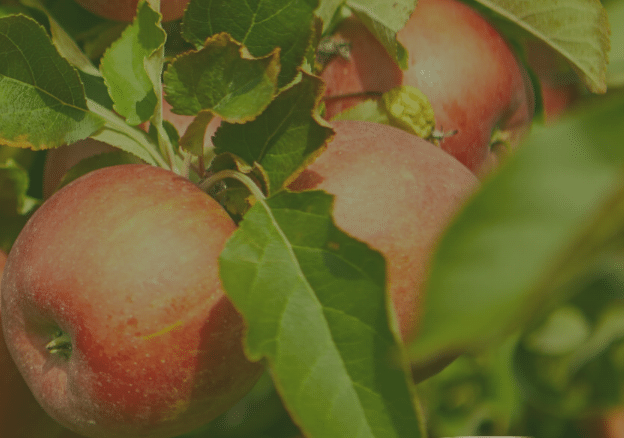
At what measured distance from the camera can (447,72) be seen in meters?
0.93

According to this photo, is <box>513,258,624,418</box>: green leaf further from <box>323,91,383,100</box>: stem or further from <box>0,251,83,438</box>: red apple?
<box>0,251,83,438</box>: red apple

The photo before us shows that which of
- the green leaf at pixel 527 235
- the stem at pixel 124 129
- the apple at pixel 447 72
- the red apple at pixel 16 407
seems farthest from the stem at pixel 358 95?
the green leaf at pixel 527 235

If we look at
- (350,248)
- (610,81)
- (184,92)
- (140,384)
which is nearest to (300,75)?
(184,92)

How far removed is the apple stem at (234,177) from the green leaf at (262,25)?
11 centimetres

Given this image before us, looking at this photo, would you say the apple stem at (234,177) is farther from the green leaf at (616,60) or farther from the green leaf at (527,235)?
the green leaf at (616,60)

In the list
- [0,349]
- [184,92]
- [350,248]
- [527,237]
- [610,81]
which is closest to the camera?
[527,237]

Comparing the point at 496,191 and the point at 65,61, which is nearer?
the point at 496,191

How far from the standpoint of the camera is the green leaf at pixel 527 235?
9.3 inches

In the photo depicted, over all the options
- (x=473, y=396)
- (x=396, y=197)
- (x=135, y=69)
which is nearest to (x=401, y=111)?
(x=396, y=197)

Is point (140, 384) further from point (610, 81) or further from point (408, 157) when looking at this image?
point (610, 81)

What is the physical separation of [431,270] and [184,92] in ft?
1.64

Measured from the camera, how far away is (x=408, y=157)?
29.6 inches

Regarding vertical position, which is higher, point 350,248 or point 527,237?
point 527,237

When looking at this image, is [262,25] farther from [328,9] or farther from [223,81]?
[328,9]
